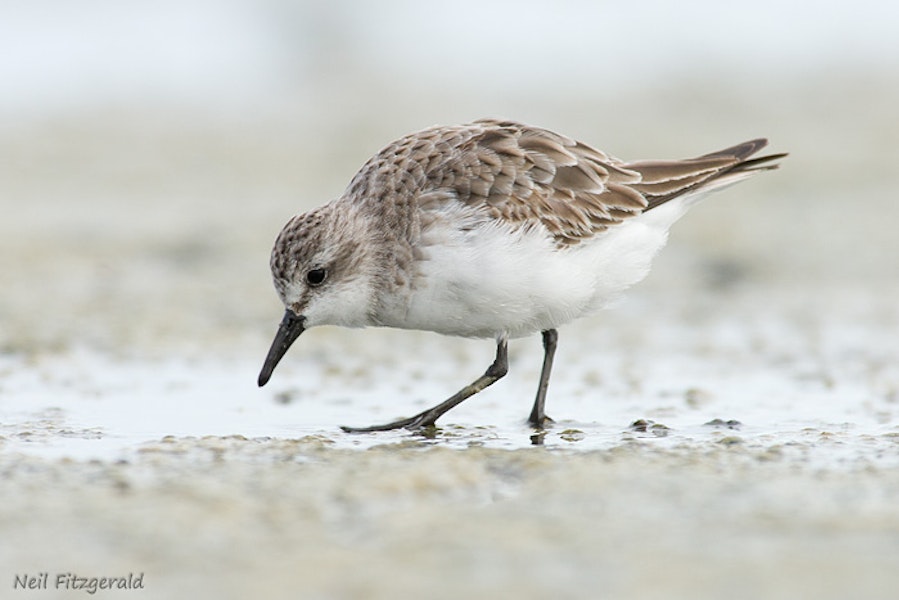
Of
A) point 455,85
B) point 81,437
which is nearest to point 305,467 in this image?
point 81,437

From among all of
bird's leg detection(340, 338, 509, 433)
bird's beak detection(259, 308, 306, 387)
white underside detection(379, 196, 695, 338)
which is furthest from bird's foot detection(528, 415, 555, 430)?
bird's beak detection(259, 308, 306, 387)

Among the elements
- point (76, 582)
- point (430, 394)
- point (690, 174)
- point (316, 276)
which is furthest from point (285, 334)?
point (76, 582)

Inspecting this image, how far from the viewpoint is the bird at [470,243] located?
5.61 m

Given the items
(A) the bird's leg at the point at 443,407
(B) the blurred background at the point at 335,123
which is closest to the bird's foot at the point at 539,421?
(A) the bird's leg at the point at 443,407

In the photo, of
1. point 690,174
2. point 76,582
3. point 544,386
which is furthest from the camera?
point 690,174

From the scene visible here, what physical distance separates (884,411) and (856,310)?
2.68 m

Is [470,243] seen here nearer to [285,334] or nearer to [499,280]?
[499,280]

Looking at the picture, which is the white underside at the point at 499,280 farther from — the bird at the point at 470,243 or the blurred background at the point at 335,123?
the blurred background at the point at 335,123

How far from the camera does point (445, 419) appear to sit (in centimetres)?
613

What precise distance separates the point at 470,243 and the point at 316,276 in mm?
735

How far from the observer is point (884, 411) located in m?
6.05

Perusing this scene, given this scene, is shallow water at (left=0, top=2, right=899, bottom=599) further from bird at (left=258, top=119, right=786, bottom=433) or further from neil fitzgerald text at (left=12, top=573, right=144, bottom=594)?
bird at (left=258, top=119, right=786, bottom=433)

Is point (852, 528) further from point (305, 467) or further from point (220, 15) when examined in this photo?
point (220, 15)

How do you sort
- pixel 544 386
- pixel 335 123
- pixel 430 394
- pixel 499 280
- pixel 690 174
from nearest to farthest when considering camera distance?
pixel 499 280
pixel 544 386
pixel 690 174
pixel 430 394
pixel 335 123
